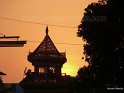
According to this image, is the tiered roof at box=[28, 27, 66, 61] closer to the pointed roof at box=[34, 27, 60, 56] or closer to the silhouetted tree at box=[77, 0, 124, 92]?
the pointed roof at box=[34, 27, 60, 56]

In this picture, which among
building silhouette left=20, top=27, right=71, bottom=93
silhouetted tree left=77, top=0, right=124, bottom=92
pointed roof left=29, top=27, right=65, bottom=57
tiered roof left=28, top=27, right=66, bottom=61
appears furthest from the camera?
pointed roof left=29, top=27, right=65, bottom=57

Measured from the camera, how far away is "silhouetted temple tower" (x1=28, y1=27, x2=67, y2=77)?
262ft

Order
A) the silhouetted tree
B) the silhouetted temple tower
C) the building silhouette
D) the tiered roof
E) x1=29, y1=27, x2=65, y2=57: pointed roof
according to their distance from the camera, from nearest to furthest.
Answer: the silhouetted tree → the building silhouette → the silhouetted temple tower → the tiered roof → x1=29, y1=27, x2=65, y2=57: pointed roof

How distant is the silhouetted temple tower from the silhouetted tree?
34.0 m

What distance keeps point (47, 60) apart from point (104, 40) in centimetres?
3818

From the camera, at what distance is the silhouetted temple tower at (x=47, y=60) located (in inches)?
3150

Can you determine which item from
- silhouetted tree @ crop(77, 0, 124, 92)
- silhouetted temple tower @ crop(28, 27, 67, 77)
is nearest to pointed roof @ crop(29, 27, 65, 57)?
silhouetted temple tower @ crop(28, 27, 67, 77)

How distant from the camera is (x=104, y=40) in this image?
42.2 metres

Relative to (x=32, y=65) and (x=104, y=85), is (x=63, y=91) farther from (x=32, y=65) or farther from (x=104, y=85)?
(x=104, y=85)

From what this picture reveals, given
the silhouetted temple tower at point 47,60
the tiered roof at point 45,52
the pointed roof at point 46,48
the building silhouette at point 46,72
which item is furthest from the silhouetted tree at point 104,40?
the pointed roof at point 46,48

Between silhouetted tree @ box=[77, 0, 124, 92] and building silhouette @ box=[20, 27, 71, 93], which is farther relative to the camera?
building silhouette @ box=[20, 27, 71, 93]

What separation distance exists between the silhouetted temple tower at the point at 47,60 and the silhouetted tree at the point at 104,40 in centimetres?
3399

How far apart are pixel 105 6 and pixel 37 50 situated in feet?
128

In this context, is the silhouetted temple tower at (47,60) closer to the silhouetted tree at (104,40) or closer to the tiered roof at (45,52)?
the tiered roof at (45,52)
